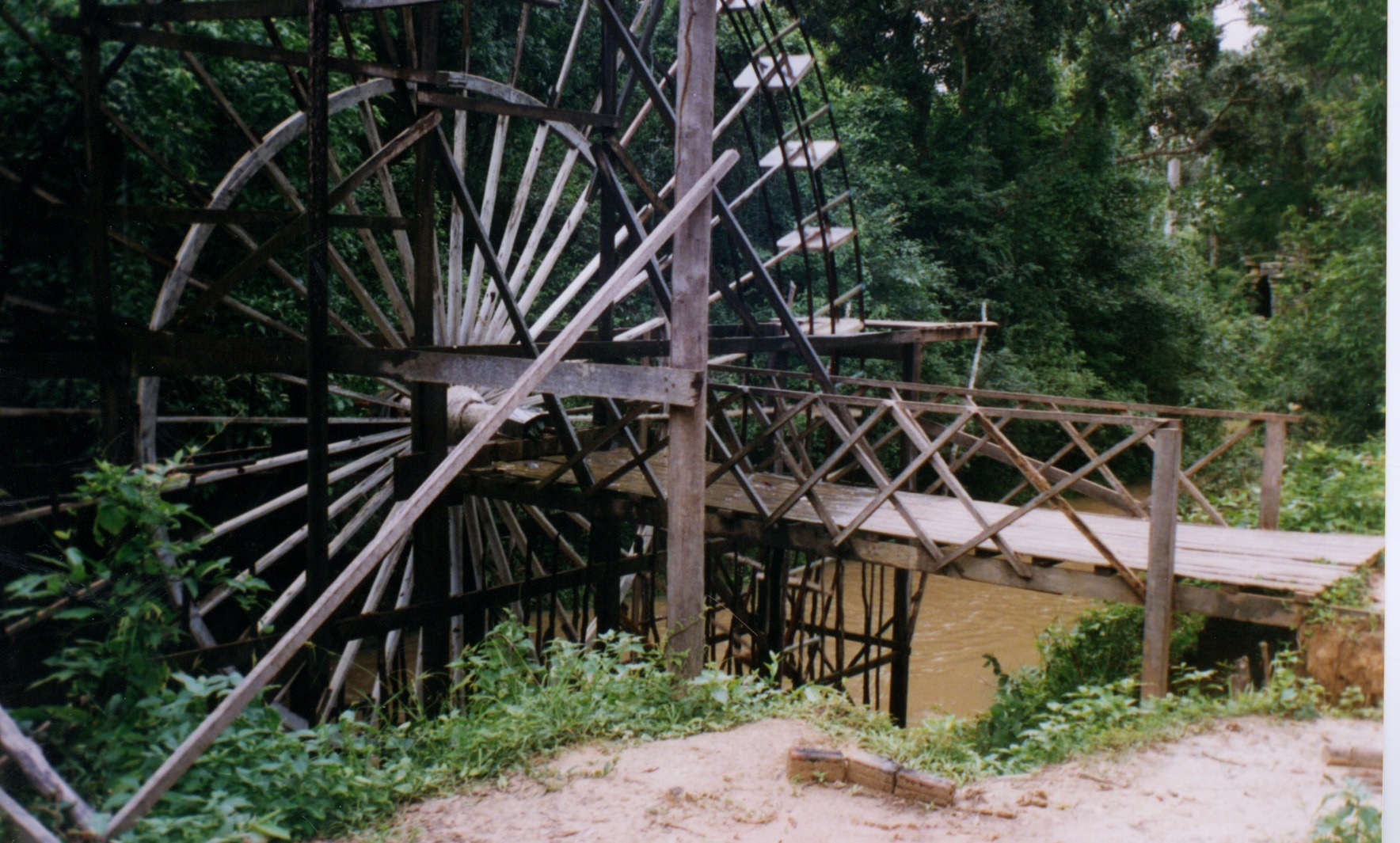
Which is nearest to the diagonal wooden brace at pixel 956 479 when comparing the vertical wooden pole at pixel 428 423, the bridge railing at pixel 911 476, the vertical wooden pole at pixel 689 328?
the bridge railing at pixel 911 476

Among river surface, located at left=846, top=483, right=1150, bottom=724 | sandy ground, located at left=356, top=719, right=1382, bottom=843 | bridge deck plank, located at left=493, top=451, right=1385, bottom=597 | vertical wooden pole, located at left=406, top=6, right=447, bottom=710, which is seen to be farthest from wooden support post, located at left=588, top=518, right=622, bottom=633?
river surface, located at left=846, top=483, right=1150, bottom=724

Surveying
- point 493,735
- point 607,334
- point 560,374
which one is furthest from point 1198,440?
point 493,735

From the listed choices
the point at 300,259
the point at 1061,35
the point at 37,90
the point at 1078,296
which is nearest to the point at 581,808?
the point at 37,90

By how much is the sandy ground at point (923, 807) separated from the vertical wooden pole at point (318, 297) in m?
1.48

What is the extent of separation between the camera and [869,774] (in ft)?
10.5

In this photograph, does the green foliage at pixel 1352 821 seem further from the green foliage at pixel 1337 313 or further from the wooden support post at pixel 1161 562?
the wooden support post at pixel 1161 562

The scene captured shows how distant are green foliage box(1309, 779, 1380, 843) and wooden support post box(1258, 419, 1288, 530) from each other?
9.15 feet

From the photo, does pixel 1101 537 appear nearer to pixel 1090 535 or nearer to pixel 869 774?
pixel 1090 535

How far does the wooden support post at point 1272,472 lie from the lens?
4977 mm

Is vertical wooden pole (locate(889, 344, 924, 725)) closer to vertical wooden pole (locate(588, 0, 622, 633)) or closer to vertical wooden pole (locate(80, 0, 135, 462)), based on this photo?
vertical wooden pole (locate(588, 0, 622, 633))

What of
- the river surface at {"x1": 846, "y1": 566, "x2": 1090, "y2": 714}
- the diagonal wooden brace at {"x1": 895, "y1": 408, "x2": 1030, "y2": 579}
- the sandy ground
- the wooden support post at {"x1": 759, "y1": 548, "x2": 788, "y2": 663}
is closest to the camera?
the sandy ground

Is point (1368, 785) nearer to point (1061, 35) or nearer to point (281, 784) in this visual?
point (281, 784)

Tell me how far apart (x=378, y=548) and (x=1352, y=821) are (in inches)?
117

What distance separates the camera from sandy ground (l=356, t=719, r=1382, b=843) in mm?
2949
